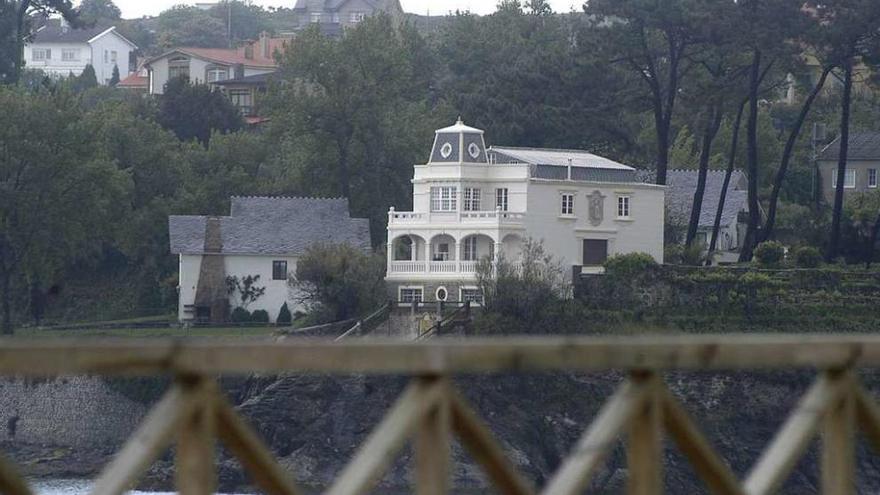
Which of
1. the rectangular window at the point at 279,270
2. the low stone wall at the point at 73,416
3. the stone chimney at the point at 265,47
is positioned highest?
the stone chimney at the point at 265,47

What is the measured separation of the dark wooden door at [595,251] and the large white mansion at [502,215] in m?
0.03

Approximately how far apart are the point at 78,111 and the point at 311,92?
1350cm

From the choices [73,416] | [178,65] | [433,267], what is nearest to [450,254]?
[433,267]

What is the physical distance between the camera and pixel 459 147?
64.6m

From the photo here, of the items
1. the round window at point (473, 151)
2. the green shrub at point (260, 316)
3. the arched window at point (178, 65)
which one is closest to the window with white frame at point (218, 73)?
the arched window at point (178, 65)

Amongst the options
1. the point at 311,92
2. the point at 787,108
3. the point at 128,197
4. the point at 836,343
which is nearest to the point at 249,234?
the point at 128,197

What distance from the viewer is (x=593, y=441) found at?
5.70 meters

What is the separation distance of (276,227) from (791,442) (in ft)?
207

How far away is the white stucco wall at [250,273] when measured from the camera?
66125 millimetres

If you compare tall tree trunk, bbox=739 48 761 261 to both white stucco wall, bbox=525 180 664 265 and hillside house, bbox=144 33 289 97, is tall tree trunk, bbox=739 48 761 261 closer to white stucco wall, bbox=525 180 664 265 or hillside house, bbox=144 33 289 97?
white stucco wall, bbox=525 180 664 265

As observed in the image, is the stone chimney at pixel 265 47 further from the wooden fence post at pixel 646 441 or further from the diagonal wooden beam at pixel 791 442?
the wooden fence post at pixel 646 441

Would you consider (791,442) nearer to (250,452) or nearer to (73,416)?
(250,452)

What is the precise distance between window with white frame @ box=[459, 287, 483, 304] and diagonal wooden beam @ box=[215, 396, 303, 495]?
53.5 meters

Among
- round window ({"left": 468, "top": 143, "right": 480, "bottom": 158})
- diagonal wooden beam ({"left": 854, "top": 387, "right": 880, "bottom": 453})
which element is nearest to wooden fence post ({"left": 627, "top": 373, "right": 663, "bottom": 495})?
diagonal wooden beam ({"left": 854, "top": 387, "right": 880, "bottom": 453})
